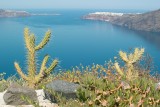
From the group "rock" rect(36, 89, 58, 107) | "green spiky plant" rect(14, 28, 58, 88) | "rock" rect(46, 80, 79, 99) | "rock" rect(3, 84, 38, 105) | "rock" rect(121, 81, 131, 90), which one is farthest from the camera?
"green spiky plant" rect(14, 28, 58, 88)

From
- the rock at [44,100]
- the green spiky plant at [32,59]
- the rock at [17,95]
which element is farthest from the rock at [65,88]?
the green spiky plant at [32,59]

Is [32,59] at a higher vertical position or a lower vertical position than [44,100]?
higher

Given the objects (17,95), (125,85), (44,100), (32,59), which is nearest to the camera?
(125,85)

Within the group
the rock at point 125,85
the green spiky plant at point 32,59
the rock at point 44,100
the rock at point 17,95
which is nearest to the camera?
the rock at point 125,85

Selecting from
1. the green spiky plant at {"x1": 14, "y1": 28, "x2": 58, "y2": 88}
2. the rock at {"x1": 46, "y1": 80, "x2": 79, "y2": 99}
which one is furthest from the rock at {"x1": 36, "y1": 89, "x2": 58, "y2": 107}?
the green spiky plant at {"x1": 14, "y1": 28, "x2": 58, "y2": 88}

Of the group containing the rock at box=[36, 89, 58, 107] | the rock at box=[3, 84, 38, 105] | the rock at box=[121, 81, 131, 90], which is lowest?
the rock at box=[36, 89, 58, 107]

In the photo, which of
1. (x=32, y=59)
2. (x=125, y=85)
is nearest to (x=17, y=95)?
(x=125, y=85)

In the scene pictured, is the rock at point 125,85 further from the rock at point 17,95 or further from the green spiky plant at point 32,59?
the green spiky plant at point 32,59

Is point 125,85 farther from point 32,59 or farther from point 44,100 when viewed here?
point 32,59

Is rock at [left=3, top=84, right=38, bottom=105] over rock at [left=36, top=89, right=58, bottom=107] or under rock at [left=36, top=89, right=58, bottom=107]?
over

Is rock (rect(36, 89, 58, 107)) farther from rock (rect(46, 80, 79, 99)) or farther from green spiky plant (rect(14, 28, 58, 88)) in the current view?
green spiky plant (rect(14, 28, 58, 88))

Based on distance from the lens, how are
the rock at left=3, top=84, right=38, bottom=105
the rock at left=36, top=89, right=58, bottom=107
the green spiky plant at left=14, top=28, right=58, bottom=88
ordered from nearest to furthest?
1. the rock at left=36, top=89, right=58, bottom=107
2. the rock at left=3, top=84, right=38, bottom=105
3. the green spiky plant at left=14, top=28, right=58, bottom=88

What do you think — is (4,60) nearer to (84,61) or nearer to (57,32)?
(84,61)

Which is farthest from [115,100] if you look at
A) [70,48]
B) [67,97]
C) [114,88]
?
[70,48]
